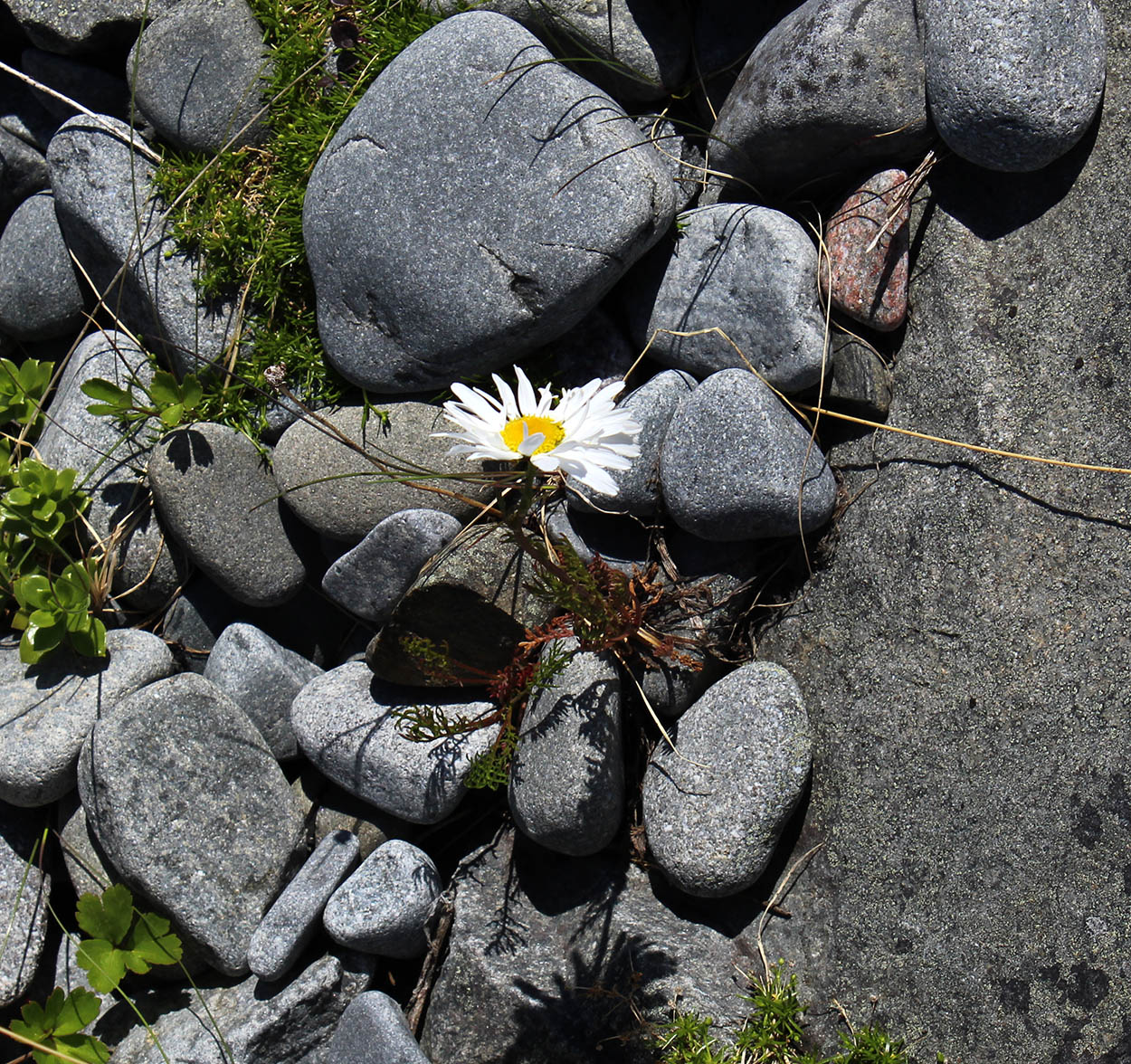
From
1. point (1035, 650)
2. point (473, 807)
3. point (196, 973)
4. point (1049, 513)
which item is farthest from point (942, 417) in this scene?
point (196, 973)

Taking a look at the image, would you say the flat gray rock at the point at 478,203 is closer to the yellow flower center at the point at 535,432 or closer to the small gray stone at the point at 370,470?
the small gray stone at the point at 370,470

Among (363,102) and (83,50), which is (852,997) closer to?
(363,102)

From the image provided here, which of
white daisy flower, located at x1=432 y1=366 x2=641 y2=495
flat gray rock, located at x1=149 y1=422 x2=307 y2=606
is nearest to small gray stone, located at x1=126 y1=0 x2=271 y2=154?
flat gray rock, located at x1=149 y1=422 x2=307 y2=606

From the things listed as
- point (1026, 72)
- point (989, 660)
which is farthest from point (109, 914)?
point (1026, 72)

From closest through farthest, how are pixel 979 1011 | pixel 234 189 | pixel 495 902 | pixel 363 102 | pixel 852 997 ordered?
1. pixel 979 1011
2. pixel 852 997
3. pixel 495 902
4. pixel 363 102
5. pixel 234 189

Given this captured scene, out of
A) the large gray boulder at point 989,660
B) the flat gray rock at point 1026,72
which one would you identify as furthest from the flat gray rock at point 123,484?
the flat gray rock at point 1026,72

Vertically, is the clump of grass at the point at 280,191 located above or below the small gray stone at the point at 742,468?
above

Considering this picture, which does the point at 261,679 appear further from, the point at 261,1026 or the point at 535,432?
the point at 535,432
